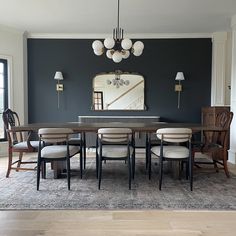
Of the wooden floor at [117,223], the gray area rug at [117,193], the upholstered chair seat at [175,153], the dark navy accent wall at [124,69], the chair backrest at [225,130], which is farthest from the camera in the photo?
the dark navy accent wall at [124,69]

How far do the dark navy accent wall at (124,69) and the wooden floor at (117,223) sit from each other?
3.95 meters

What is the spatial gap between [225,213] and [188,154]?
0.91 meters

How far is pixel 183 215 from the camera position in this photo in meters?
2.64

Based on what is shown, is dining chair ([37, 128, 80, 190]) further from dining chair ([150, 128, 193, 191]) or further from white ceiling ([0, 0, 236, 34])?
white ceiling ([0, 0, 236, 34])

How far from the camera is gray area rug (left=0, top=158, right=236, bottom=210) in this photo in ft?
9.51

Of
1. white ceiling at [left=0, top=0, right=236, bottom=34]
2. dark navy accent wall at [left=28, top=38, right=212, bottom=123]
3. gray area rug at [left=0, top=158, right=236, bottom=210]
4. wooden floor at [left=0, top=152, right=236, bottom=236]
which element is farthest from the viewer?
dark navy accent wall at [left=28, top=38, right=212, bottom=123]

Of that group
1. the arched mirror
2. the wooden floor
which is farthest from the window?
the wooden floor

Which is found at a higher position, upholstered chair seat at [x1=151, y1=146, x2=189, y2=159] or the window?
the window

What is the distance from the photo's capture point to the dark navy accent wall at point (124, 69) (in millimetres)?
6414

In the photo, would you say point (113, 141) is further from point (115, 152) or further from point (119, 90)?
point (119, 90)

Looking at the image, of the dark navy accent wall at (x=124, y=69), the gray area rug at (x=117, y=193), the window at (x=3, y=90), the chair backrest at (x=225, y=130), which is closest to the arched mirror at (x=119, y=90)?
the dark navy accent wall at (x=124, y=69)

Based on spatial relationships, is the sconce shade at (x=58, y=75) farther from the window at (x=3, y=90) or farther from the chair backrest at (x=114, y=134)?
the chair backrest at (x=114, y=134)

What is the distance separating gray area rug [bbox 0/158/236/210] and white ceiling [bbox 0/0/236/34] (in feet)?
8.88

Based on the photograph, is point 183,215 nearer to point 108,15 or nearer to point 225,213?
point 225,213
